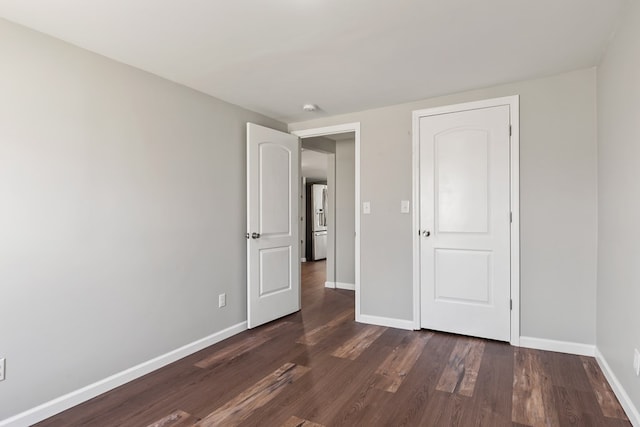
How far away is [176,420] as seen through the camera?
6.38 feet

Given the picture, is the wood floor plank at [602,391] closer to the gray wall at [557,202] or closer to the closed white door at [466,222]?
the gray wall at [557,202]

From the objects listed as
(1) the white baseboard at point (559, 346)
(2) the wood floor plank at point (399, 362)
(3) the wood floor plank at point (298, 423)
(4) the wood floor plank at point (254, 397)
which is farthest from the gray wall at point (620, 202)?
(4) the wood floor plank at point (254, 397)

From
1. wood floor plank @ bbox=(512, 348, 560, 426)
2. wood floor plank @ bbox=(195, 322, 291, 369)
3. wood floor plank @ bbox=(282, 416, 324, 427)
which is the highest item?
wood floor plank @ bbox=(512, 348, 560, 426)

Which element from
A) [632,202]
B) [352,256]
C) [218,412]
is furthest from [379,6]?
[352,256]

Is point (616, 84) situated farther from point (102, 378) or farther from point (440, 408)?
point (102, 378)

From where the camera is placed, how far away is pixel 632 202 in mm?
1821

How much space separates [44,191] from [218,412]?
160cm

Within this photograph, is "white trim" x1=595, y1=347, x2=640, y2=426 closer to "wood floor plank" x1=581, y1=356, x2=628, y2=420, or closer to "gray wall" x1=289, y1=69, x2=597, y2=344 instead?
"wood floor plank" x1=581, y1=356, x2=628, y2=420

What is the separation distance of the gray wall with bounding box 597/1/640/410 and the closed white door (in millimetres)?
638

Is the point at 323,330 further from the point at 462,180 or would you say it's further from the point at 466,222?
the point at 462,180

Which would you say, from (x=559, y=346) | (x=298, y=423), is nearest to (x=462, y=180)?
(x=559, y=346)

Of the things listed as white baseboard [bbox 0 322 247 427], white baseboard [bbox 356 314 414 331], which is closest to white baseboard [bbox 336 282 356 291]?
white baseboard [bbox 356 314 414 331]

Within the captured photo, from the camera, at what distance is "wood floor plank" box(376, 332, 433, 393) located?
7.66 feet

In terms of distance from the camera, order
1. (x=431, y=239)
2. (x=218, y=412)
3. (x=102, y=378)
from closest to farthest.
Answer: (x=218, y=412)
(x=102, y=378)
(x=431, y=239)
